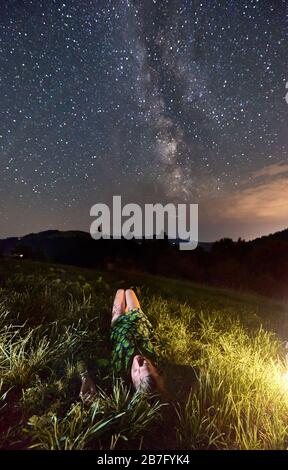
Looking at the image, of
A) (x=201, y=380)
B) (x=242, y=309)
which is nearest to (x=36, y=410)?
(x=201, y=380)

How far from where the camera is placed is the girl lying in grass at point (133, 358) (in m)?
3.07

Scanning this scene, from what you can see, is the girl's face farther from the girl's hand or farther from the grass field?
the girl's hand

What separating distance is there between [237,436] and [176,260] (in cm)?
1475

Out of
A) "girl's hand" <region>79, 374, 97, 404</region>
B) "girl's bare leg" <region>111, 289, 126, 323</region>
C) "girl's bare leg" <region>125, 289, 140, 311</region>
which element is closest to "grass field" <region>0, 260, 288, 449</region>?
"girl's hand" <region>79, 374, 97, 404</region>

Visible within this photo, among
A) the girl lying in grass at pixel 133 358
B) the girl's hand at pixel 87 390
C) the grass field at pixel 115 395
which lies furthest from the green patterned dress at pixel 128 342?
the girl's hand at pixel 87 390

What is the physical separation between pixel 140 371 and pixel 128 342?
54 cm

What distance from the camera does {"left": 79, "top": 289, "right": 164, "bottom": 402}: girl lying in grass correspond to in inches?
121

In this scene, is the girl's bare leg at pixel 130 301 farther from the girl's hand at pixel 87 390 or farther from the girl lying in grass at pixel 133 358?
the girl's hand at pixel 87 390

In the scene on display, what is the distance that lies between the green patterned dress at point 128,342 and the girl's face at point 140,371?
0.72 ft

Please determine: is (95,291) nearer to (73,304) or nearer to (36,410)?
(73,304)

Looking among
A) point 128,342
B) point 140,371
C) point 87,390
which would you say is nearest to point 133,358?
point 128,342

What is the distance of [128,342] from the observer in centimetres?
366
